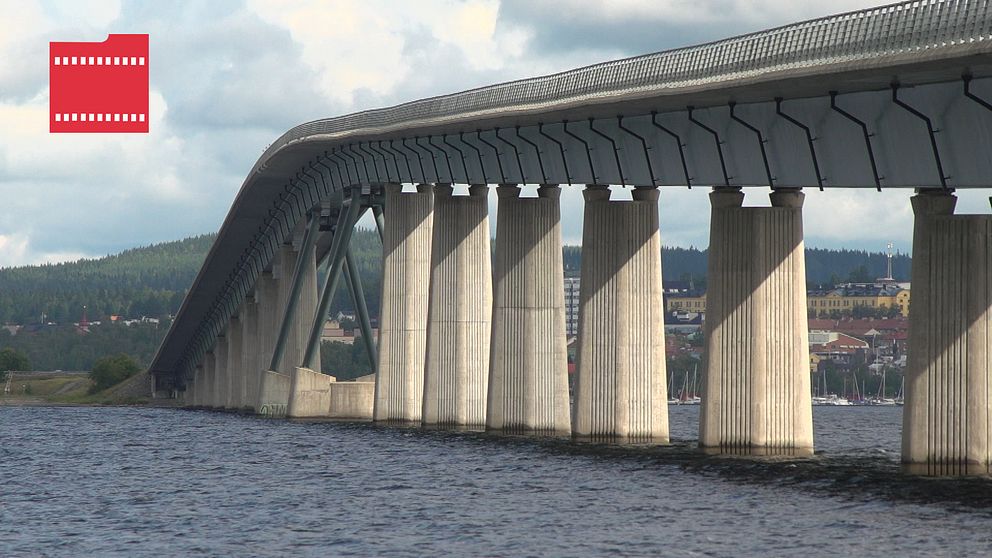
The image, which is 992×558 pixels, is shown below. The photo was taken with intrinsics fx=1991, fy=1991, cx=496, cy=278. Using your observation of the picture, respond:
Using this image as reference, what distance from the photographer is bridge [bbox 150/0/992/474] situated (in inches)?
2095

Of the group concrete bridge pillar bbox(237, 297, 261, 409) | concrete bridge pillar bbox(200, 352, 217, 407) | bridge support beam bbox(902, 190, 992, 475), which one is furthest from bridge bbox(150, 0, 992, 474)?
concrete bridge pillar bbox(200, 352, 217, 407)

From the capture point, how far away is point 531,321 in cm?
8106

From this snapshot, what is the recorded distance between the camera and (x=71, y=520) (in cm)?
4988

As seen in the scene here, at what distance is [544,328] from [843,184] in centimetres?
2434

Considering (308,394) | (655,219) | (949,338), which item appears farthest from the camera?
(308,394)

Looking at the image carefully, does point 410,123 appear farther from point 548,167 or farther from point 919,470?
point 919,470

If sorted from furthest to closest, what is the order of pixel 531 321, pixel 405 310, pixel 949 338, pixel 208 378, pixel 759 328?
pixel 208 378, pixel 405 310, pixel 531 321, pixel 759 328, pixel 949 338

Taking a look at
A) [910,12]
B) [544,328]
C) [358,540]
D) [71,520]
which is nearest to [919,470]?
[910,12]

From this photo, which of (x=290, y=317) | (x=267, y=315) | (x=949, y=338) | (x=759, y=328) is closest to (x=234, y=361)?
(x=267, y=315)

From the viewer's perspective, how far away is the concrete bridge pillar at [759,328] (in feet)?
209

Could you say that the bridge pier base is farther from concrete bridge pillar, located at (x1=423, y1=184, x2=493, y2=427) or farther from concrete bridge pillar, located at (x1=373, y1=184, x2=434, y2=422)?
concrete bridge pillar, located at (x1=423, y1=184, x2=493, y2=427)

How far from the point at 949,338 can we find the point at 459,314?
39.0 metres

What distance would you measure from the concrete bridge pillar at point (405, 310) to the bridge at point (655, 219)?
0.11 m

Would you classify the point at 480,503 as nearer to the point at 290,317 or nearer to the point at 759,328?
the point at 759,328
